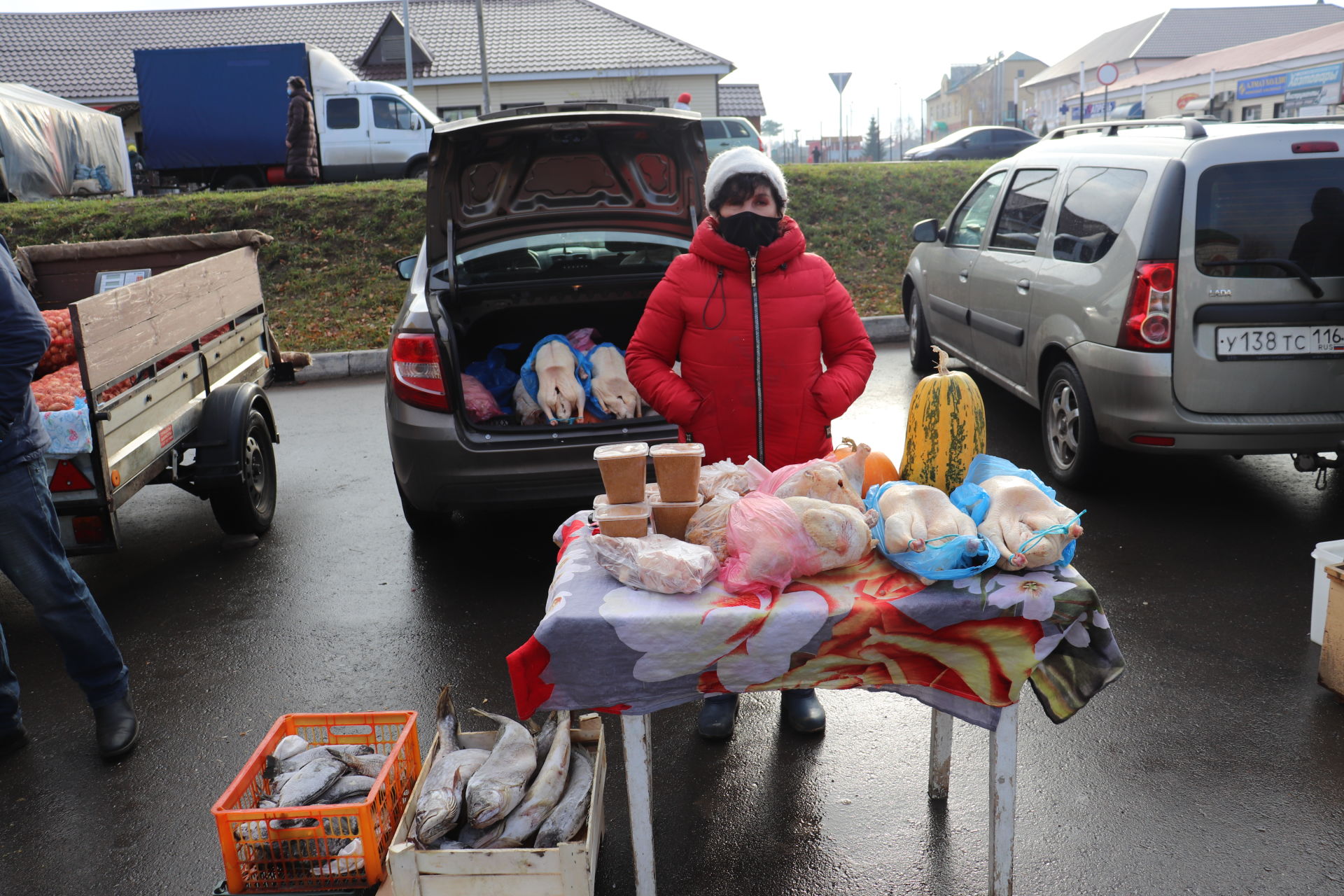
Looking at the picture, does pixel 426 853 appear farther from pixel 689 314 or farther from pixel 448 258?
pixel 448 258

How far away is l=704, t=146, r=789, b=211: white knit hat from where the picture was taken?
120 inches

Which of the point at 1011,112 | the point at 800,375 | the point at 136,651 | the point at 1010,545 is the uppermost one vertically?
the point at 1011,112

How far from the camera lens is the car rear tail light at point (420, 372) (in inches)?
177

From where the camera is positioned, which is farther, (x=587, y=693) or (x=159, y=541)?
(x=159, y=541)

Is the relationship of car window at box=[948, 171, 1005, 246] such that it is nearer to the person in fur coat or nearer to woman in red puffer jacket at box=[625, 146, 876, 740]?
woman in red puffer jacket at box=[625, 146, 876, 740]

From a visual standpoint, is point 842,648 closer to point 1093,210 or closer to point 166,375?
point 166,375

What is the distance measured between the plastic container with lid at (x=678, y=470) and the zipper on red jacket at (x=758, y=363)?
2.54 ft

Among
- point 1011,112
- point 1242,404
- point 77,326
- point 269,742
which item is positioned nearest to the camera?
point 269,742

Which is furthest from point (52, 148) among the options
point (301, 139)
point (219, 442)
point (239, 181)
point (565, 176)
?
point (565, 176)

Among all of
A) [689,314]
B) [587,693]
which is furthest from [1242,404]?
[587,693]

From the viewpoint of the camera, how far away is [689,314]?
3193 millimetres

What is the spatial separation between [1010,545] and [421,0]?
41.4m

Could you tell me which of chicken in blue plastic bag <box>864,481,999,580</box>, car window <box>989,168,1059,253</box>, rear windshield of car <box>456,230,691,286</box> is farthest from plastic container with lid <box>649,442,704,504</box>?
car window <box>989,168,1059,253</box>

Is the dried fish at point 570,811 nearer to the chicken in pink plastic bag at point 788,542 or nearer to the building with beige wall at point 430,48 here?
the chicken in pink plastic bag at point 788,542
